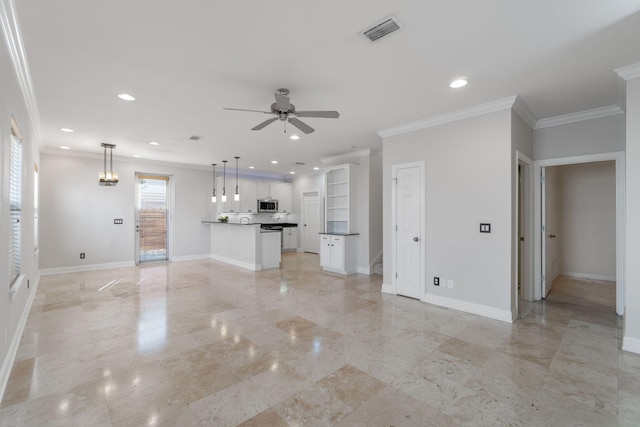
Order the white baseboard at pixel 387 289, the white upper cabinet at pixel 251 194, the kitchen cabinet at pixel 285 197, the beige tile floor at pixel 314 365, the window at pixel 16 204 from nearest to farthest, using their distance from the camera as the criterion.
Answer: the beige tile floor at pixel 314 365 → the window at pixel 16 204 → the white baseboard at pixel 387 289 → the white upper cabinet at pixel 251 194 → the kitchen cabinet at pixel 285 197

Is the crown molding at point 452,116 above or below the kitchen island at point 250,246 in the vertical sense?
above

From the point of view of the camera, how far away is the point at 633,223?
2727 mm

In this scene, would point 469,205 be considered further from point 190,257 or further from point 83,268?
point 83,268

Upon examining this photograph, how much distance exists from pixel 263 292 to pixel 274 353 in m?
2.18

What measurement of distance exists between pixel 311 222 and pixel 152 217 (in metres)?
4.83

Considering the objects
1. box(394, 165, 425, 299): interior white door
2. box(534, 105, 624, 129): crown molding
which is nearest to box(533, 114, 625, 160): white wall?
box(534, 105, 624, 129): crown molding

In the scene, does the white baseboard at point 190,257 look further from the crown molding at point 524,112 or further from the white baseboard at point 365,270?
the crown molding at point 524,112

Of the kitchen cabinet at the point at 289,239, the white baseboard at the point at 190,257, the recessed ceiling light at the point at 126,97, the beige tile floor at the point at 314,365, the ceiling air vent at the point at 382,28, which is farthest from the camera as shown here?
the kitchen cabinet at the point at 289,239

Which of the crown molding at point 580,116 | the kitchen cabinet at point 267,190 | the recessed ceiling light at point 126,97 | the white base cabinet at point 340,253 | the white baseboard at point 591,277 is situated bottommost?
the white baseboard at point 591,277

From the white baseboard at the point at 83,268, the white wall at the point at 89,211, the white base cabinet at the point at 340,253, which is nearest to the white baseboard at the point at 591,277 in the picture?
the white base cabinet at the point at 340,253

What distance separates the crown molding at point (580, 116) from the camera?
3695 millimetres

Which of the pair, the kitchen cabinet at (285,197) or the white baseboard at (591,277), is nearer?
the white baseboard at (591,277)

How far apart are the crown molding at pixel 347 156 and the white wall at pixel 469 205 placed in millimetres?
1798

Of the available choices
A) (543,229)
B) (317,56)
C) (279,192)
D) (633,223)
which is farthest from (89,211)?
(633,223)
